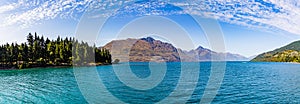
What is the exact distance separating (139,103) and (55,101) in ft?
29.2

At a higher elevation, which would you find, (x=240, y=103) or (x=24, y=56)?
(x=24, y=56)

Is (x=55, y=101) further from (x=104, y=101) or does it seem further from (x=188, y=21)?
(x=188, y=21)

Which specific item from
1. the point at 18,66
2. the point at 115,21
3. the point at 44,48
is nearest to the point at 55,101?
the point at 115,21

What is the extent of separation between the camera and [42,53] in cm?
12006

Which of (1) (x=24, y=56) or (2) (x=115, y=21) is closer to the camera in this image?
(2) (x=115, y=21)

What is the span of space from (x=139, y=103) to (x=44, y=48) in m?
110

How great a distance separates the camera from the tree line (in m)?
108

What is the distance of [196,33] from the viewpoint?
15805 mm

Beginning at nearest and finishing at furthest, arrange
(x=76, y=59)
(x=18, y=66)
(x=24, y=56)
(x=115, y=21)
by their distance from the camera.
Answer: (x=115, y=21) < (x=18, y=66) < (x=24, y=56) < (x=76, y=59)

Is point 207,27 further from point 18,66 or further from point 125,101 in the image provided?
point 18,66

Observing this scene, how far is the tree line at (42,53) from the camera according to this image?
10812cm

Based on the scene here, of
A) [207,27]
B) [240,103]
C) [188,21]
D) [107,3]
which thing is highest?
[107,3]

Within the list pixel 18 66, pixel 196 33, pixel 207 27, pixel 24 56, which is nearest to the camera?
pixel 207 27

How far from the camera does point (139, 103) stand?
85.1ft
